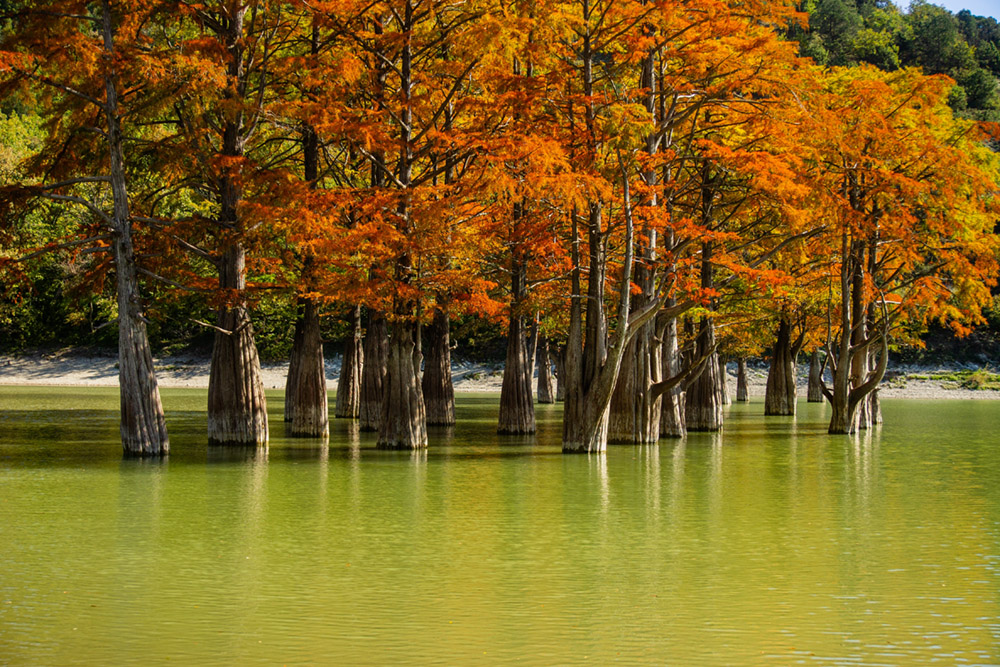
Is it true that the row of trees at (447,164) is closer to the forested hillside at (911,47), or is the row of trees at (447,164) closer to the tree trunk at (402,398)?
the tree trunk at (402,398)

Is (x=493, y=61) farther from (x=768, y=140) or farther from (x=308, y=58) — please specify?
(x=768, y=140)

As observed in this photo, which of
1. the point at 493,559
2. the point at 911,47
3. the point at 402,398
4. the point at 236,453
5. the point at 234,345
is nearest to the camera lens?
the point at 493,559

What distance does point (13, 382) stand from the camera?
7038 centimetres

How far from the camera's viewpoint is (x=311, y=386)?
2917 cm

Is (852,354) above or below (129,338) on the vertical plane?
below

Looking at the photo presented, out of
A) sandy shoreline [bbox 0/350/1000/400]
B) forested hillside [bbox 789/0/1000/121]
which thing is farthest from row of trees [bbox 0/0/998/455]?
forested hillside [bbox 789/0/1000/121]

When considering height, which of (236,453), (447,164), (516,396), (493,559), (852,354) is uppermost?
(447,164)

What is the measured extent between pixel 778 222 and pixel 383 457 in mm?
12525

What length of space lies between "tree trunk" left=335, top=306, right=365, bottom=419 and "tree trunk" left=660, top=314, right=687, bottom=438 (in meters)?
10.2

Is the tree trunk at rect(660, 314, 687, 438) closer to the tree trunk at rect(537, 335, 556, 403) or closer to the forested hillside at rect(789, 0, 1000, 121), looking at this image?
the tree trunk at rect(537, 335, 556, 403)

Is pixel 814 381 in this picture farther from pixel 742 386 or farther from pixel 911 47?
pixel 911 47

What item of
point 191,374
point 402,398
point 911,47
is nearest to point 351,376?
point 402,398

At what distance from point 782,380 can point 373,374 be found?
65.2 feet

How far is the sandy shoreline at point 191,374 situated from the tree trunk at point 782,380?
26.1 meters
